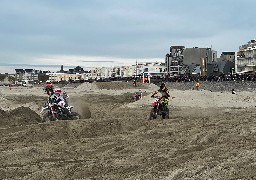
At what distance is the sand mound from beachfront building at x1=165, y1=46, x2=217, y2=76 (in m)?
113

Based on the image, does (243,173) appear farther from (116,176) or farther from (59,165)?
(59,165)

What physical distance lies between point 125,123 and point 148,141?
4171 mm

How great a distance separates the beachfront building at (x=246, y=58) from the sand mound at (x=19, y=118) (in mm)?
90387

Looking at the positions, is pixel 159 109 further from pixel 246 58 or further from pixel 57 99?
pixel 246 58

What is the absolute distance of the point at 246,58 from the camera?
107438mm

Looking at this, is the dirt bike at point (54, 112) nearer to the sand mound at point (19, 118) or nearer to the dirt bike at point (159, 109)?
the sand mound at point (19, 118)

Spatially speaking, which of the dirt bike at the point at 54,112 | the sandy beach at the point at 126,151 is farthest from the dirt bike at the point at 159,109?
the dirt bike at the point at 54,112

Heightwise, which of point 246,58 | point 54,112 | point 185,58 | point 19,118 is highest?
point 185,58

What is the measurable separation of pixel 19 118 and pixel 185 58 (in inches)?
5605

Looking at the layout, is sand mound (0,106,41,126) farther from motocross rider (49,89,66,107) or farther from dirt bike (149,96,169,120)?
dirt bike (149,96,169,120)

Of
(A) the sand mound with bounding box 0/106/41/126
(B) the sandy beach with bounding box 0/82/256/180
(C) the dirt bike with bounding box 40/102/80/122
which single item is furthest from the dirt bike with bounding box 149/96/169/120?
(A) the sand mound with bounding box 0/106/41/126

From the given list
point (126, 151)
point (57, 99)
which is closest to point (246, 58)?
point (57, 99)

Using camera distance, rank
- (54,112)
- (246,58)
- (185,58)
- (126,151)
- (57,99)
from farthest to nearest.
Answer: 1. (185,58)
2. (246,58)
3. (57,99)
4. (54,112)
5. (126,151)

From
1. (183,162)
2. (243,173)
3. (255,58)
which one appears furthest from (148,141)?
(255,58)
